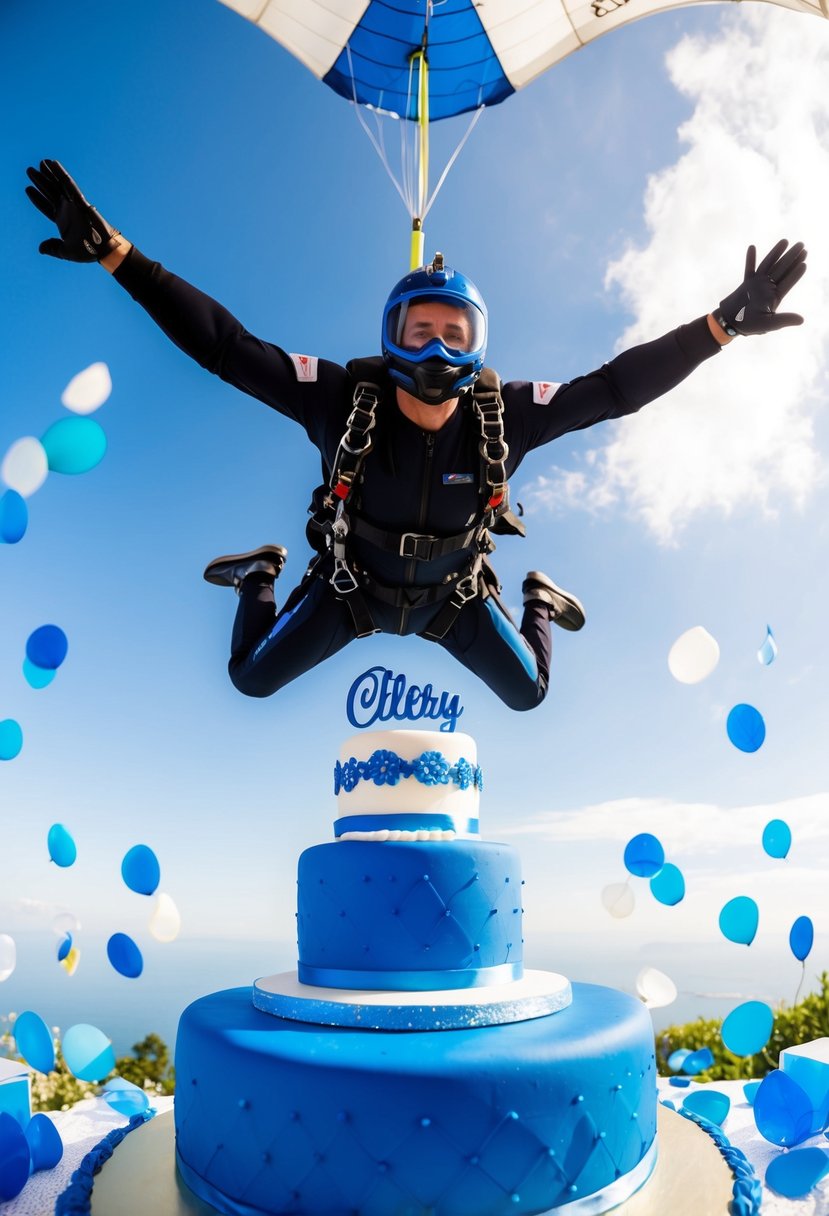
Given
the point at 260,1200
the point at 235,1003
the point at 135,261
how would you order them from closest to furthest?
the point at 260,1200
the point at 135,261
the point at 235,1003

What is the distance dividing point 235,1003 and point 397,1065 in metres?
1.40

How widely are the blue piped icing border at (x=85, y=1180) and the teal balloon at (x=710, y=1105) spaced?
3.35 m

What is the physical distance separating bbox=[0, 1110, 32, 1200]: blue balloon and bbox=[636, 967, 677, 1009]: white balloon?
3926 millimetres

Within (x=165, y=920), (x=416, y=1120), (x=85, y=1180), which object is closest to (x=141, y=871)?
(x=165, y=920)

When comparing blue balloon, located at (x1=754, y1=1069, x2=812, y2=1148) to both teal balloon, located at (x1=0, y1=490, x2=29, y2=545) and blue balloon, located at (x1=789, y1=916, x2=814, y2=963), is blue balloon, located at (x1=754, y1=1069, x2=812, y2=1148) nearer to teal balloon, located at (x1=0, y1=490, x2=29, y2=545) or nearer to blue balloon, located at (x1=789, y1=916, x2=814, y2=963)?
blue balloon, located at (x1=789, y1=916, x2=814, y2=963)

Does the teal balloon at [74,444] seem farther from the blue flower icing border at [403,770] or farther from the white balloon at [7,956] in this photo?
the white balloon at [7,956]

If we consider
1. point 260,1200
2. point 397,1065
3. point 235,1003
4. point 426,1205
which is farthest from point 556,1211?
point 235,1003

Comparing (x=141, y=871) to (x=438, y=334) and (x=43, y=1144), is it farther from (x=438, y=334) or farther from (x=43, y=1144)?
(x=438, y=334)

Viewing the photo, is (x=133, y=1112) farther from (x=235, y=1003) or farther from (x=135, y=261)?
(x=135, y=261)

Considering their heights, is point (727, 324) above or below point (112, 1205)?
above

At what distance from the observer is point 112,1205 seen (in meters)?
3.54

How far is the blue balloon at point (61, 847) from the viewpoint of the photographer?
205 inches

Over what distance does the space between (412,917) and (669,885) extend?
2588 mm

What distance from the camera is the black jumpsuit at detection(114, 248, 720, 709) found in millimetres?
3609
